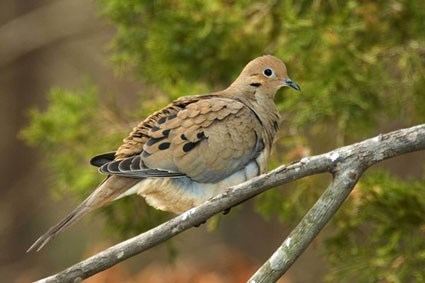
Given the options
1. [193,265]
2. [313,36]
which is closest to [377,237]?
[313,36]

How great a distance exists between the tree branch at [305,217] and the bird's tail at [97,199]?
0.53 meters

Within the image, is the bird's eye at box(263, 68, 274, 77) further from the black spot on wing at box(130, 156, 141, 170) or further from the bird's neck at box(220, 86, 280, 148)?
the black spot on wing at box(130, 156, 141, 170)

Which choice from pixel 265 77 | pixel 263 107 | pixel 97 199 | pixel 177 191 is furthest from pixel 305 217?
→ pixel 265 77

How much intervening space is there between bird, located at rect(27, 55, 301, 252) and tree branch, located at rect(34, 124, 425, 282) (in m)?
0.96

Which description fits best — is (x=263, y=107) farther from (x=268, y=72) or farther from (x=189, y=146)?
(x=189, y=146)

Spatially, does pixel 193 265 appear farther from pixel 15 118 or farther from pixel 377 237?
pixel 15 118

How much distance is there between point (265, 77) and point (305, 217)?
166cm

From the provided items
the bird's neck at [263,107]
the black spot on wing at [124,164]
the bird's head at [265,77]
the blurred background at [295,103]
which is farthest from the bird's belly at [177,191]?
the blurred background at [295,103]

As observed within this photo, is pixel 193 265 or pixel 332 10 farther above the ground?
pixel 332 10

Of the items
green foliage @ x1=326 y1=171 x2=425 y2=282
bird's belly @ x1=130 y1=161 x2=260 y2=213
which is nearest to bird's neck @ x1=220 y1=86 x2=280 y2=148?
bird's belly @ x1=130 y1=161 x2=260 y2=213

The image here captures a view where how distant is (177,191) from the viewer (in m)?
4.79

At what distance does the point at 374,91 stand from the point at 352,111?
160 mm

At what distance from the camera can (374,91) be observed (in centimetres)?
625

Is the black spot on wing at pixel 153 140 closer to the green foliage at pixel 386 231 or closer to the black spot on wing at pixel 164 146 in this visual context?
the black spot on wing at pixel 164 146
